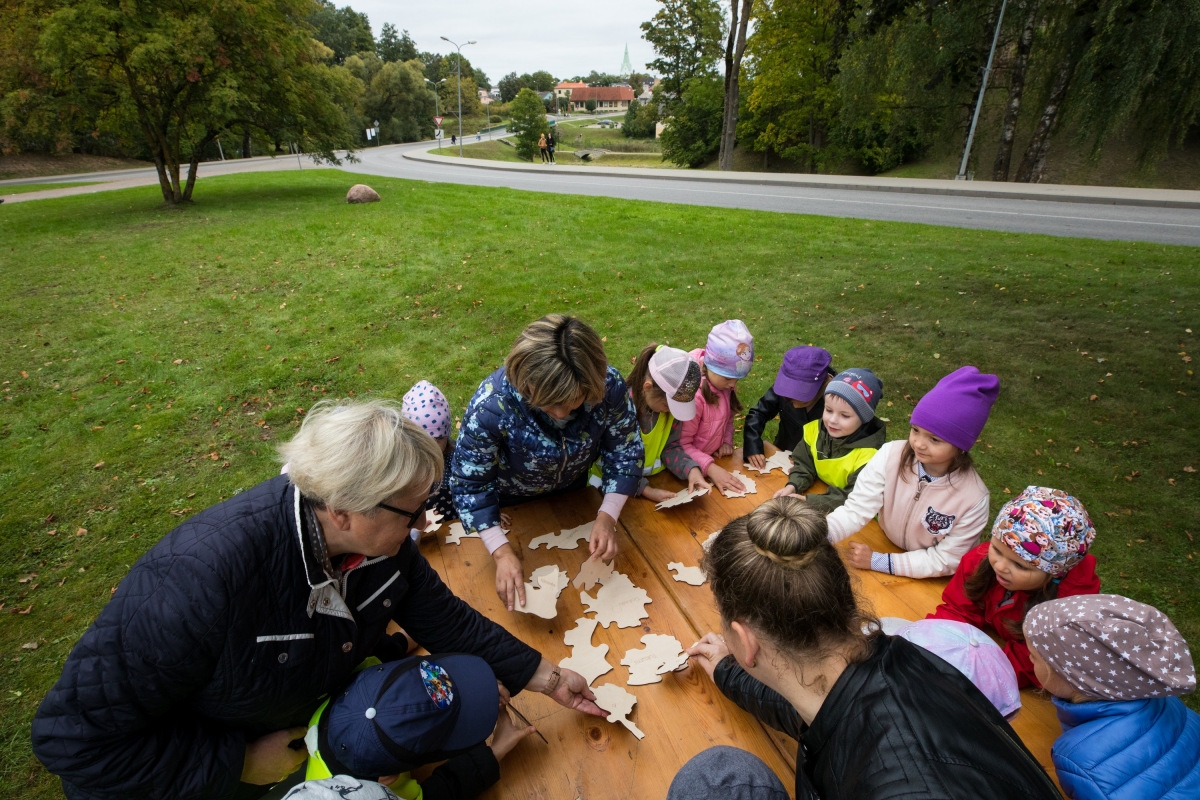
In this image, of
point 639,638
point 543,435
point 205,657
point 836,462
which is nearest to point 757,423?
point 836,462

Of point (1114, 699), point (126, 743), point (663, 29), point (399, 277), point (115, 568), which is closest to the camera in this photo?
point (126, 743)

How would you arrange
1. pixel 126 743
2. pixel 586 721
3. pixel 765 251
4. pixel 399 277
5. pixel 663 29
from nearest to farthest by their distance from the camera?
pixel 126 743
pixel 586 721
pixel 399 277
pixel 765 251
pixel 663 29

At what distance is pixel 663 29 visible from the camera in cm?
3834

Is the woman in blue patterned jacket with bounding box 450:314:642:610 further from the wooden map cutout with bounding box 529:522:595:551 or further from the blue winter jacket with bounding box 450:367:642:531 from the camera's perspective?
the wooden map cutout with bounding box 529:522:595:551

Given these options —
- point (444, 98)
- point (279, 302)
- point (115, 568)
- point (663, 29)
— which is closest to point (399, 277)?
point (279, 302)

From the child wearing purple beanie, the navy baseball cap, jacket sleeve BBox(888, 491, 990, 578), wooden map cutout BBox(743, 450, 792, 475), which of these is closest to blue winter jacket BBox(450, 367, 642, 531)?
the navy baseball cap

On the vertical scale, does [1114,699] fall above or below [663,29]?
below

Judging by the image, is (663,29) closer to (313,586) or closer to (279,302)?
(279,302)

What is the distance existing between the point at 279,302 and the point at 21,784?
682cm

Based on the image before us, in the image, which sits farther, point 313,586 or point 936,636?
point 936,636

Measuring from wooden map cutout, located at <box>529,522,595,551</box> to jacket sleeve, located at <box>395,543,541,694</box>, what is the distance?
28.4 inches

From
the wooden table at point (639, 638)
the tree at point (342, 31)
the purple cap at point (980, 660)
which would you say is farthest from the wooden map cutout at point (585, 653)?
the tree at point (342, 31)

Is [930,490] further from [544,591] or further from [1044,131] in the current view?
[1044,131]

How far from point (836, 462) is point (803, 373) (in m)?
0.66
